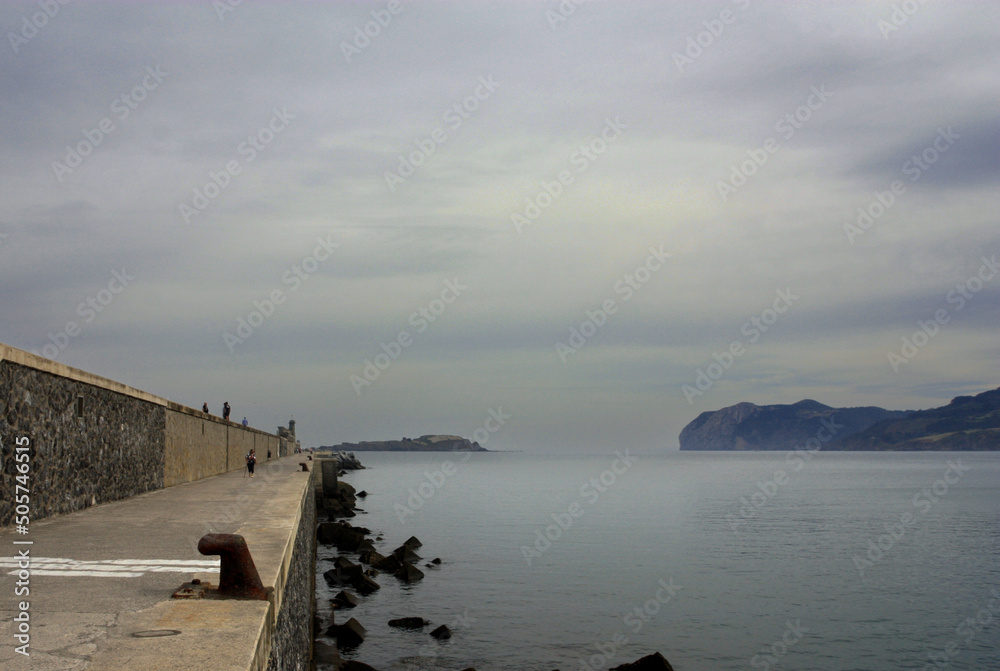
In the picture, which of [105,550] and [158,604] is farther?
[105,550]

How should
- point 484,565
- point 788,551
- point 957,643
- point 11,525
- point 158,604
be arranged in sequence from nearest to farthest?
1. point 158,604
2. point 11,525
3. point 957,643
4. point 484,565
5. point 788,551

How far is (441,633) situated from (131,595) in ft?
41.5

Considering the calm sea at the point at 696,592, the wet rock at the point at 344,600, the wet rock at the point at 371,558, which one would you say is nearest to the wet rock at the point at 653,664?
the calm sea at the point at 696,592

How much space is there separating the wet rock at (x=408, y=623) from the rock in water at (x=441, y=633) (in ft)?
2.57

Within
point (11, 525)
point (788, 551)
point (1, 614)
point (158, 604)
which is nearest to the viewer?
point (1, 614)

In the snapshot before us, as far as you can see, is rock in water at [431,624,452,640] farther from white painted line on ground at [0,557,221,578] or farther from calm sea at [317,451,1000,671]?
white painted line on ground at [0,557,221,578]

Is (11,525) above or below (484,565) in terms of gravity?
above

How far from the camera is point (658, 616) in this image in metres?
19.4

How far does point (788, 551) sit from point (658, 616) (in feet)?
44.0

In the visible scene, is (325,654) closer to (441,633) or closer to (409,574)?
(441,633)

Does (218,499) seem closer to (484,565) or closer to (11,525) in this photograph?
(11,525)

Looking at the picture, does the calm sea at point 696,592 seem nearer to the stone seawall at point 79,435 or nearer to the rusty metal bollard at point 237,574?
the stone seawall at point 79,435

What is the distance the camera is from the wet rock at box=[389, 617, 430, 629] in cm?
1762

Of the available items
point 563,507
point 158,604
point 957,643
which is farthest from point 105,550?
point 563,507
